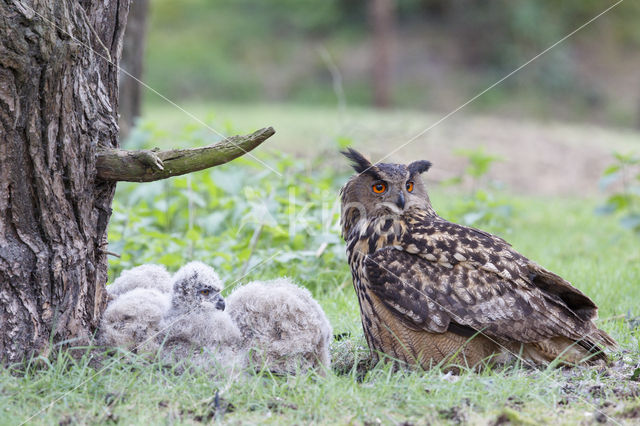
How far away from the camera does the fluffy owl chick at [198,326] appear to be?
332cm

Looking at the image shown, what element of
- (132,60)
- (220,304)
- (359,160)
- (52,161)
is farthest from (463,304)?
(132,60)

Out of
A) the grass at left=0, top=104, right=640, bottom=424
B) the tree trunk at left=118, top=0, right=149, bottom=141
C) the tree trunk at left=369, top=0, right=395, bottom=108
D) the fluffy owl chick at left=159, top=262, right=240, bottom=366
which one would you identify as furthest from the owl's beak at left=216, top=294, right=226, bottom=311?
the tree trunk at left=369, top=0, right=395, bottom=108

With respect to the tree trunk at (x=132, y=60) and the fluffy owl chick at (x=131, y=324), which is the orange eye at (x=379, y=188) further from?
the tree trunk at (x=132, y=60)

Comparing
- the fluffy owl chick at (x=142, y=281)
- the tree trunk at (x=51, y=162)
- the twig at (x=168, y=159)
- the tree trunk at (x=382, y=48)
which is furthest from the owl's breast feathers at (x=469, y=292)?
the tree trunk at (x=382, y=48)

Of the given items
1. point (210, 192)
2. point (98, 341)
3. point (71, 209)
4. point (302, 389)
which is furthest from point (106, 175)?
point (210, 192)

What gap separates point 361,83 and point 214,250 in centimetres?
1983

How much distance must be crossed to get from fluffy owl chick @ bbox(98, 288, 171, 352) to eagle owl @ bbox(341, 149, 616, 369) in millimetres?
1082

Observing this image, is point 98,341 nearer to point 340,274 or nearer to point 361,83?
point 340,274

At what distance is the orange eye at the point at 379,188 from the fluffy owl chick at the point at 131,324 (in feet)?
4.32

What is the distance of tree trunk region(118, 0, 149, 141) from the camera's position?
27.5ft

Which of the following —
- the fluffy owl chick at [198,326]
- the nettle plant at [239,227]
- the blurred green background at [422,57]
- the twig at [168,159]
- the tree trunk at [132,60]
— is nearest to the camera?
the twig at [168,159]

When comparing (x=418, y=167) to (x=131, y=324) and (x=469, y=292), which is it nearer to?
(x=469, y=292)

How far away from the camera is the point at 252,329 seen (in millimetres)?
3486

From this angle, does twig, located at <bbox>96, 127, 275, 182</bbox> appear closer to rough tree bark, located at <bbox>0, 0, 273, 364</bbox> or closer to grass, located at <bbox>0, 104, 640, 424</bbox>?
rough tree bark, located at <bbox>0, 0, 273, 364</bbox>
